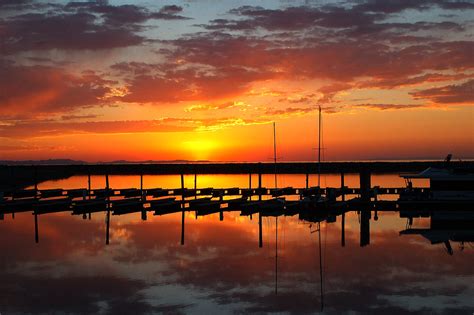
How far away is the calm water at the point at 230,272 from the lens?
20.1 m

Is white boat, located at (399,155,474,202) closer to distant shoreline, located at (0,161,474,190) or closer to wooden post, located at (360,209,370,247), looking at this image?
wooden post, located at (360,209,370,247)

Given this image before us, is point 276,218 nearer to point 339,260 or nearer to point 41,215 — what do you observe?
point 339,260

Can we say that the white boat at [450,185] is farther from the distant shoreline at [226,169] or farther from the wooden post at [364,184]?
the distant shoreline at [226,169]

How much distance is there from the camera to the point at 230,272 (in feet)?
83.4

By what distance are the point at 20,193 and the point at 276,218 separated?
3281cm

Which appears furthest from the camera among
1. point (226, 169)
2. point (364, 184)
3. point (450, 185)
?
point (226, 169)

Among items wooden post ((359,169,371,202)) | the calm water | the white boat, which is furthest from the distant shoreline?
the calm water

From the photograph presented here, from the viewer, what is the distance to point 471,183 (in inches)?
2035

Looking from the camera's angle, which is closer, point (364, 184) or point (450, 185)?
point (450, 185)

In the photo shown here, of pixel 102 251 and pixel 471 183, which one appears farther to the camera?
pixel 471 183

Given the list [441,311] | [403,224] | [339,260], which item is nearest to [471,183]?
[403,224]

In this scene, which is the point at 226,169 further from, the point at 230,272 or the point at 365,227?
the point at 230,272

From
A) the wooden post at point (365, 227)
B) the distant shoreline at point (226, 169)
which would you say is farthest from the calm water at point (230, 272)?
the distant shoreline at point (226, 169)

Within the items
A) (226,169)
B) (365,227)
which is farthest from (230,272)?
(226,169)
